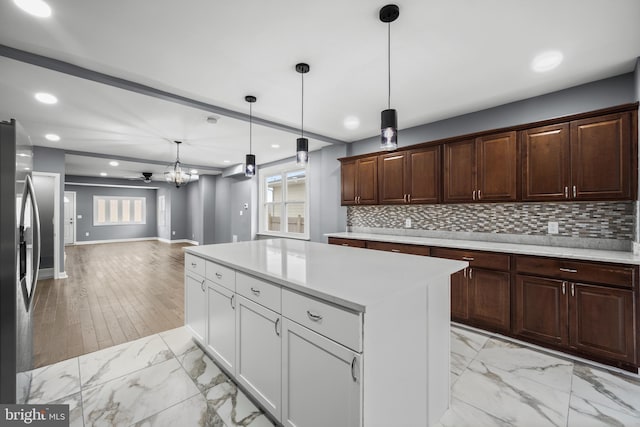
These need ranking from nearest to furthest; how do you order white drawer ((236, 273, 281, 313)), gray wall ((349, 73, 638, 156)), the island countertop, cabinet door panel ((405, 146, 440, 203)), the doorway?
the island countertop → white drawer ((236, 273, 281, 313)) → gray wall ((349, 73, 638, 156)) → cabinet door panel ((405, 146, 440, 203)) → the doorway

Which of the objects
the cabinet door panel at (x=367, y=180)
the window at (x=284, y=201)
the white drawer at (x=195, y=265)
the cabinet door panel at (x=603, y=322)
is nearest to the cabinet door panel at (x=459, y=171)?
the cabinet door panel at (x=367, y=180)

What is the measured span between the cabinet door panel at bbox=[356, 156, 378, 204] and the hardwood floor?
294 centimetres

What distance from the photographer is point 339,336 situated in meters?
1.18

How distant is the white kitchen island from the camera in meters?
1.16

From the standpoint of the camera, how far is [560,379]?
A: 6.89 ft

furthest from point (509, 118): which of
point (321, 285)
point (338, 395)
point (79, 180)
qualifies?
point (79, 180)

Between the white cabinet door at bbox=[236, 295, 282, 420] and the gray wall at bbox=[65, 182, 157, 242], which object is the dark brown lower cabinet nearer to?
the white cabinet door at bbox=[236, 295, 282, 420]

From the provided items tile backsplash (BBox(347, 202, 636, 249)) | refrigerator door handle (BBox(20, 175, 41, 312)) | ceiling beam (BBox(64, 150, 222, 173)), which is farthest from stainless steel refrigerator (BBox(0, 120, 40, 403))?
ceiling beam (BBox(64, 150, 222, 173))

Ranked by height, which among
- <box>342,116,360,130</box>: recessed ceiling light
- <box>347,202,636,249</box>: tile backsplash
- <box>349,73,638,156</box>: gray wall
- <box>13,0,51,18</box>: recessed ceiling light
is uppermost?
<box>13,0,51,18</box>: recessed ceiling light

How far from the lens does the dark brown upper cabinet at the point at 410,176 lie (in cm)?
355

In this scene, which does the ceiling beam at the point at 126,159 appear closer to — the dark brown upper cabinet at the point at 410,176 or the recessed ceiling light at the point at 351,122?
the recessed ceiling light at the point at 351,122

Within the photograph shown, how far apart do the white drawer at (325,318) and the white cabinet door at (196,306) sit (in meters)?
1.22

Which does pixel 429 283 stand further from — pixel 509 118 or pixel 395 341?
pixel 509 118

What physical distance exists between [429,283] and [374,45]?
1774 millimetres
